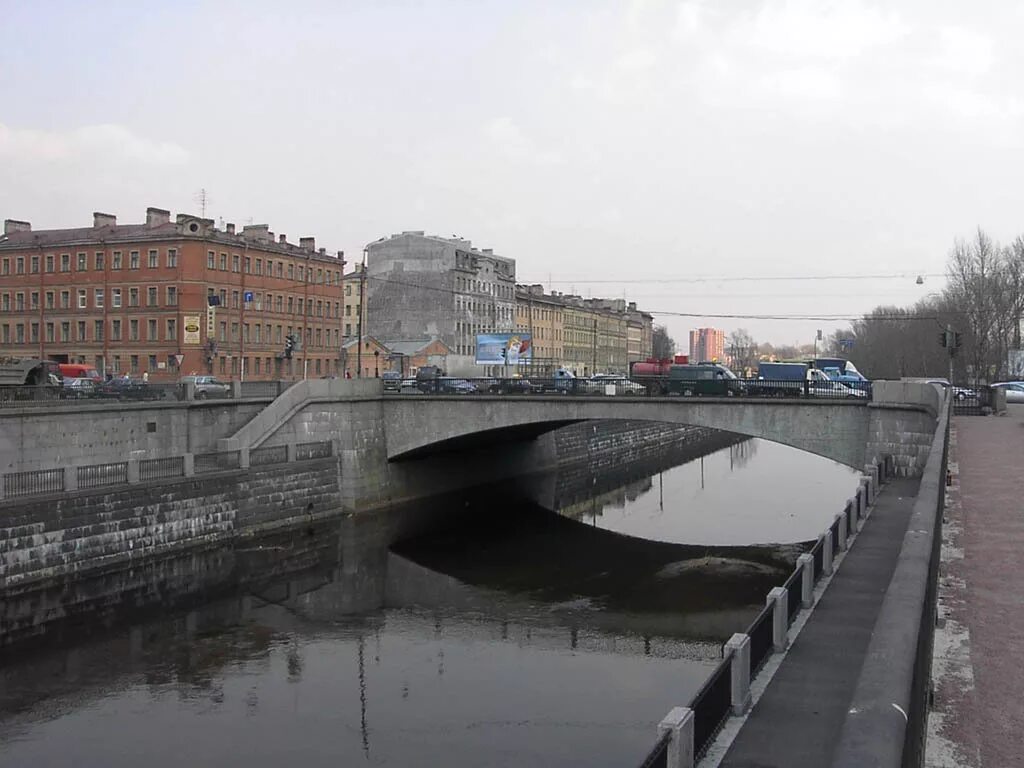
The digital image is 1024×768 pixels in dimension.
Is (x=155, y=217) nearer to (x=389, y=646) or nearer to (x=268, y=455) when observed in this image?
(x=268, y=455)

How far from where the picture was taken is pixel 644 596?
30.0 m

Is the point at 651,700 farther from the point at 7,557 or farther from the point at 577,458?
the point at 577,458

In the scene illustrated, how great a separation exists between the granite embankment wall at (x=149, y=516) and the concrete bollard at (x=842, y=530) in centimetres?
2294

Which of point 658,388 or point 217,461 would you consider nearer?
point 217,461

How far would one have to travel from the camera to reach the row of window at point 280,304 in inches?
2756

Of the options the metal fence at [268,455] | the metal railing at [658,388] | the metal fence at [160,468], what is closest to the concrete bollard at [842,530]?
the metal railing at [658,388]

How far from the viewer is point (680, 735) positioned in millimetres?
8258

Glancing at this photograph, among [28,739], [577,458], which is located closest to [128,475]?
[28,739]

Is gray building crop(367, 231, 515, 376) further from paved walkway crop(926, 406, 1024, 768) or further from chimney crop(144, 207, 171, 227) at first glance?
paved walkway crop(926, 406, 1024, 768)

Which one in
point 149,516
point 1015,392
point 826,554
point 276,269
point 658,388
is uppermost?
point 276,269

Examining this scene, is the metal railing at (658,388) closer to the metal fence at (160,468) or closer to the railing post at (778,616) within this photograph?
the metal fence at (160,468)

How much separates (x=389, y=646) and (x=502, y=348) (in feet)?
157

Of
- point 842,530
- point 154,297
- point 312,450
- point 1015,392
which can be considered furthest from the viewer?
point 154,297

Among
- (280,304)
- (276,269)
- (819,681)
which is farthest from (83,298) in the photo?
(819,681)
